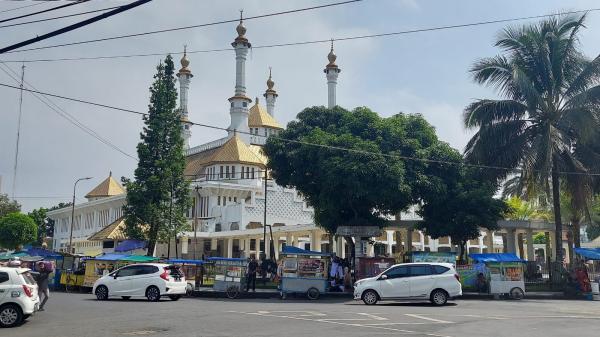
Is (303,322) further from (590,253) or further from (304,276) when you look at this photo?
(590,253)

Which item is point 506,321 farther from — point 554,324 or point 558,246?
point 558,246

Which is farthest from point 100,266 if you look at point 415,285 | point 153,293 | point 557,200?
point 557,200

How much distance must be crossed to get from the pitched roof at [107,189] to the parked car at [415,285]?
64.4m

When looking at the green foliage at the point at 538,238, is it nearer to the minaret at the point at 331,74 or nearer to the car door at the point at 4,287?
the minaret at the point at 331,74

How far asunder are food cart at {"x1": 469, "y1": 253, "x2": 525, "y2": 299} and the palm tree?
4.85 m

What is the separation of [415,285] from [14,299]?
12.6 meters

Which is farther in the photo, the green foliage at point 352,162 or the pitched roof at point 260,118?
the pitched roof at point 260,118

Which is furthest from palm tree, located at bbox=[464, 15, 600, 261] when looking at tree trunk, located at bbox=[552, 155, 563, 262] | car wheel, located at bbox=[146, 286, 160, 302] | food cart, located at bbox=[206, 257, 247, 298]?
car wheel, located at bbox=[146, 286, 160, 302]

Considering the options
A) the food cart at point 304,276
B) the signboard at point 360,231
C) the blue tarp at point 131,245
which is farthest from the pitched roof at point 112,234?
the food cart at point 304,276

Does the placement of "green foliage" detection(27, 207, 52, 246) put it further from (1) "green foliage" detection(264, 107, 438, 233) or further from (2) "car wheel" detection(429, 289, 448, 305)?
(2) "car wheel" detection(429, 289, 448, 305)

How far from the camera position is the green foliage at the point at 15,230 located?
226 feet

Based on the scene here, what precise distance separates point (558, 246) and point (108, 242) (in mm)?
38211

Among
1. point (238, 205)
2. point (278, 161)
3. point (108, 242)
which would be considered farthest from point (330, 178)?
Result: point (108, 242)

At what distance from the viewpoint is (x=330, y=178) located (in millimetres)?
26250
